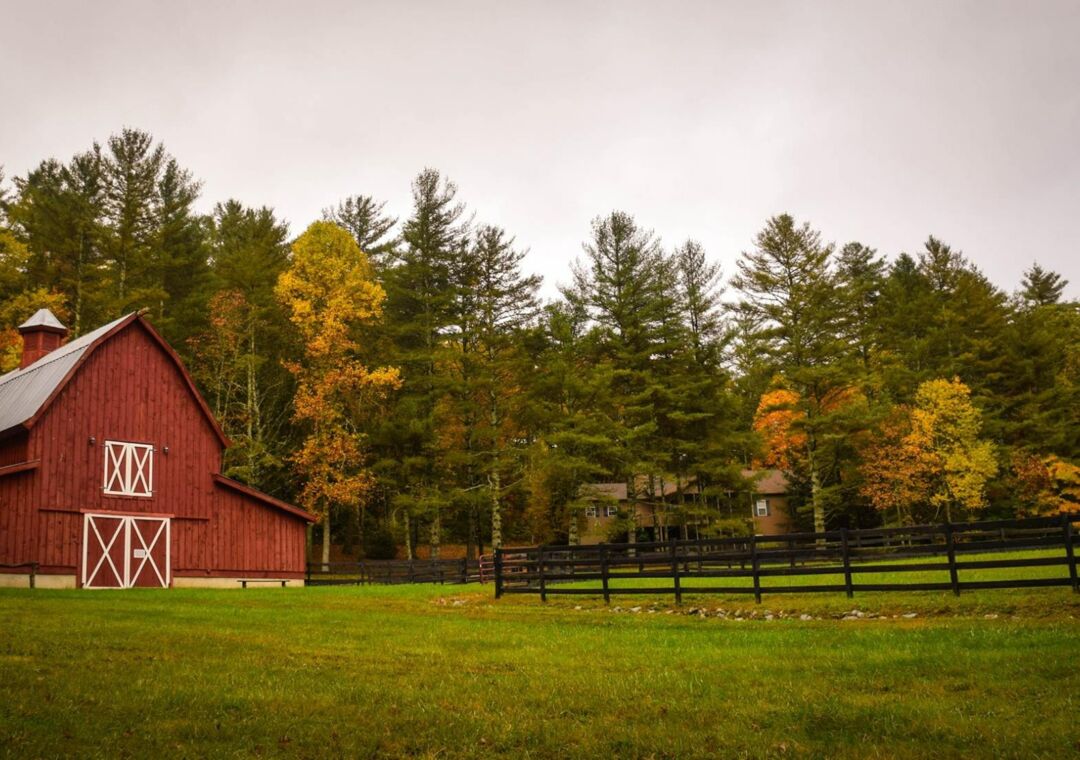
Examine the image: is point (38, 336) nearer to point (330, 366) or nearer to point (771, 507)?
point (330, 366)

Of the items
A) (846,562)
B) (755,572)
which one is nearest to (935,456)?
(846,562)

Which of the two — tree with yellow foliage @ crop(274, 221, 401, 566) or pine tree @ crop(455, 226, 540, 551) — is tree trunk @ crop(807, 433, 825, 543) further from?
tree with yellow foliage @ crop(274, 221, 401, 566)

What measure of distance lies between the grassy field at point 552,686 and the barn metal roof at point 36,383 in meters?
14.4

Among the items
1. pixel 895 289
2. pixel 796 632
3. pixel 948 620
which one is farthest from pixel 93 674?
pixel 895 289

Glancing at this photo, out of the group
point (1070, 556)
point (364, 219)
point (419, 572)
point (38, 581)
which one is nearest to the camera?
point (1070, 556)

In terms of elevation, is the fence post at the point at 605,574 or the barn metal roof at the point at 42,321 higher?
the barn metal roof at the point at 42,321

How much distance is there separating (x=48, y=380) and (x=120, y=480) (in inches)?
169

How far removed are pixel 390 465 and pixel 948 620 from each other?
3164 centimetres

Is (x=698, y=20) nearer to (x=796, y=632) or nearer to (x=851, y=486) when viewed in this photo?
(x=796, y=632)

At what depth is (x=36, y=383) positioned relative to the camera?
27625mm

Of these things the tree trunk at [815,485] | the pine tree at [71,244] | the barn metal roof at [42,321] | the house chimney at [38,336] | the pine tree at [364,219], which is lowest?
the tree trunk at [815,485]

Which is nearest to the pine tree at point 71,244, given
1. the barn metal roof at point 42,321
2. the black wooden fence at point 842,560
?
the barn metal roof at point 42,321

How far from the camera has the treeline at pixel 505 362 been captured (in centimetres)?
3925

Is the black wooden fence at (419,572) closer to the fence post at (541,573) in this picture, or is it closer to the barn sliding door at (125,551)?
the barn sliding door at (125,551)
